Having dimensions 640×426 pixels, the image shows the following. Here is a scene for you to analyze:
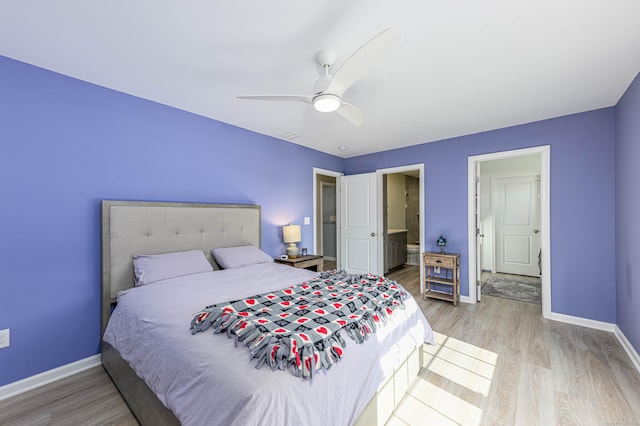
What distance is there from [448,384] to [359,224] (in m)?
3.12

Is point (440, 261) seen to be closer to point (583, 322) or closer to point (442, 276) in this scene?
point (442, 276)

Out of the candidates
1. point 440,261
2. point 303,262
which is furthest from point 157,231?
point 440,261

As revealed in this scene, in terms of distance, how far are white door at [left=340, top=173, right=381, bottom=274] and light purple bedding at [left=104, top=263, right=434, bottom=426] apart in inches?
105

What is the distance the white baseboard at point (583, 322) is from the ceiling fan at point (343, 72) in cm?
343

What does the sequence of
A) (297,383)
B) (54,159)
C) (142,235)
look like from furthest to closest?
(142,235), (54,159), (297,383)

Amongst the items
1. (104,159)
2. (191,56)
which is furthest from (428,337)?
(104,159)

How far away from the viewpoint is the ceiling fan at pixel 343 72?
1.41m

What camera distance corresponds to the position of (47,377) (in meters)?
2.09

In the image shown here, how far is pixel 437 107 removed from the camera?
9.48 feet

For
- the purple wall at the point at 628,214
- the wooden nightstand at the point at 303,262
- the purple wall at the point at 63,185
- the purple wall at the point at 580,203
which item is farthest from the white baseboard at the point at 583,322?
the purple wall at the point at 63,185

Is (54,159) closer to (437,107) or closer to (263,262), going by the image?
(263,262)

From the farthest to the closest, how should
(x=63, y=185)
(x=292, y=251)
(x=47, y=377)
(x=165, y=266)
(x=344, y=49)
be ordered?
(x=292, y=251) < (x=165, y=266) < (x=63, y=185) < (x=47, y=377) < (x=344, y=49)

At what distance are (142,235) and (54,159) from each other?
0.88m

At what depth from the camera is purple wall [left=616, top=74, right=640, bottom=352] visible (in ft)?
7.38
